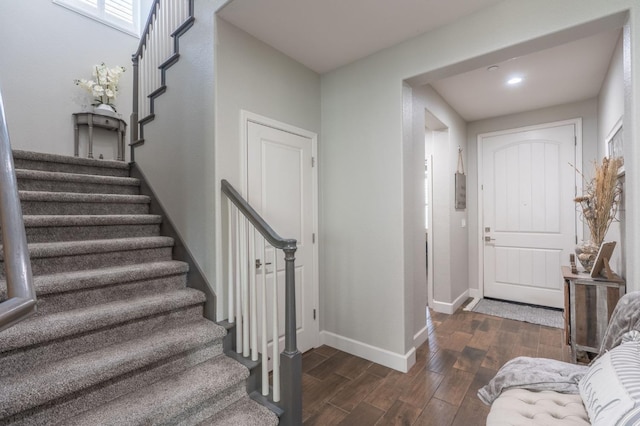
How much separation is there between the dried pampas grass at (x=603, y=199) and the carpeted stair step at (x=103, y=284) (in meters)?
3.14

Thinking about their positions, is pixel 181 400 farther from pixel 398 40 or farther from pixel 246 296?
pixel 398 40

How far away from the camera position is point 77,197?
89.0 inches

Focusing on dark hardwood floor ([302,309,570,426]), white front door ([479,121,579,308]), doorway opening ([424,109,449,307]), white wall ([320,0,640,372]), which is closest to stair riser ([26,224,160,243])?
white wall ([320,0,640,372])

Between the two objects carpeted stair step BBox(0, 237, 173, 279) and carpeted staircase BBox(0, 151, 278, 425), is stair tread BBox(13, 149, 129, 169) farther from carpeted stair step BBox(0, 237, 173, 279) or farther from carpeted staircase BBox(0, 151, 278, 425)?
carpeted stair step BBox(0, 237, 173, 279)

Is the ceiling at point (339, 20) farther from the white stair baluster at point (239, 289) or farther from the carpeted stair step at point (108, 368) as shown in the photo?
the carpeted stair step at point (108, 368)

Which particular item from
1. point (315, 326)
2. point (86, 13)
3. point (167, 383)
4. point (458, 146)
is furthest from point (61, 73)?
point (458, 146)

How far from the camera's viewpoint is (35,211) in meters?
2.10

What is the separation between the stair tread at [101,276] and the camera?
1.65m

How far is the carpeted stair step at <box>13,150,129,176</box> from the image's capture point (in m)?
2.35

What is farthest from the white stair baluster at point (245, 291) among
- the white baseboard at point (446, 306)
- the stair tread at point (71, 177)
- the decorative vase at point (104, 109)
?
the decorative vase at point (104, 109)

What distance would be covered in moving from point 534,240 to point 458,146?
62.3 inches

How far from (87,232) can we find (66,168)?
33.5 inches

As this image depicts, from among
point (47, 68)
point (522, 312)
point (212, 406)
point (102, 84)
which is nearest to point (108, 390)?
point (212, 406)

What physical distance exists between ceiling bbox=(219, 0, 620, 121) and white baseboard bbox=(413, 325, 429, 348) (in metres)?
2.56
